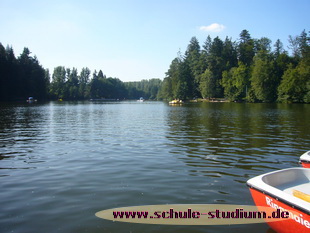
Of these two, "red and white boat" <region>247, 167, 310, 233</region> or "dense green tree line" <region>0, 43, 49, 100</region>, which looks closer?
"red and white boat" <region>247, 167, 310, 233</region>

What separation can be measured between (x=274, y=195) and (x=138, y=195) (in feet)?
13.9

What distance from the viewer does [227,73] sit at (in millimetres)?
123500

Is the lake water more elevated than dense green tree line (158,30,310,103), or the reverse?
dense green tree line (158,30,310,103)

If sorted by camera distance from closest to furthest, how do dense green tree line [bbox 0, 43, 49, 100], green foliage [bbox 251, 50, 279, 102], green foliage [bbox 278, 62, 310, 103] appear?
green foliage [bbox 278, 62, 310, 103]
green foliage [bbox 251, 50, 279, 102]
dense green tree line [bbox 0, 43, 49, 100]

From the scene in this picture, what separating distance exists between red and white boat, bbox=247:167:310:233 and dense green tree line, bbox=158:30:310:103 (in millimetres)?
89424

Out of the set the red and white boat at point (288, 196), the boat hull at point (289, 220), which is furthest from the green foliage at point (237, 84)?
the boat hull at point (289, 220)

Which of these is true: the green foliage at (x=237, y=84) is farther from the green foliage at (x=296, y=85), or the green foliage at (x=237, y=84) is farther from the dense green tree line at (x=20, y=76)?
the dense green tree line at (x=20, y=76)

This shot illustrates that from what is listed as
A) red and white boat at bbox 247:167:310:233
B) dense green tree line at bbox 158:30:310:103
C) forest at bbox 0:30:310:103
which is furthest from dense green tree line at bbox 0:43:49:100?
red and white boat at bbox 247:167:310:233

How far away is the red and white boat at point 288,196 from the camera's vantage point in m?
5.13

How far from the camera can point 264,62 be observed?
10325 centimetres

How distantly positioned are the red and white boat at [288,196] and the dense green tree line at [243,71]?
8942 centimetres

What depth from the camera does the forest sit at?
9638 centimetres

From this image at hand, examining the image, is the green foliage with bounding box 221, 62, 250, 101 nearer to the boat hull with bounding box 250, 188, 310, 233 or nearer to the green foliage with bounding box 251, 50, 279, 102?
the green foliage with bounding box 251, 50, 279, 102

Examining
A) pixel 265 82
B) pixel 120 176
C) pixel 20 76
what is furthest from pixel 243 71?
pixel 120 176
